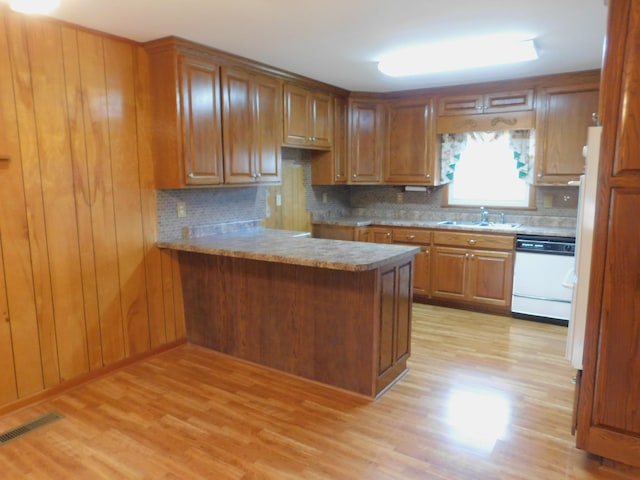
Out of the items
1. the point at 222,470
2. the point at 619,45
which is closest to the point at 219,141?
the point at 222,470

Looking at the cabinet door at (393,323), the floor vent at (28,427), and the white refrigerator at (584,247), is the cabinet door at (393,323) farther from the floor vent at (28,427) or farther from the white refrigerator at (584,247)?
the floor vent at (28,427)

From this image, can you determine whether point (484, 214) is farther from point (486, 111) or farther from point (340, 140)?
point (340, 140)

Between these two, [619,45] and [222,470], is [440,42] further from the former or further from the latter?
[222,470]

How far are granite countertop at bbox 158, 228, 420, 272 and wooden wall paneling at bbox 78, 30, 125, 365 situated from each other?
1.41ft

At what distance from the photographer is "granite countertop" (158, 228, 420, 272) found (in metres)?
2.50

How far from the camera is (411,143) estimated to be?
4.79 meters

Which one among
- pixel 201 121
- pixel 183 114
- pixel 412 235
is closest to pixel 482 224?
pixel 412 235

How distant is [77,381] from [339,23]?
2.82m

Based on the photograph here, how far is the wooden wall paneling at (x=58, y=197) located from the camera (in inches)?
102

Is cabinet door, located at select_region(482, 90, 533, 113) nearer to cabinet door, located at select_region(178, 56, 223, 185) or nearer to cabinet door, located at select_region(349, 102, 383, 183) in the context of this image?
cabinet door, located at select_region(349, 102, 383, 183)

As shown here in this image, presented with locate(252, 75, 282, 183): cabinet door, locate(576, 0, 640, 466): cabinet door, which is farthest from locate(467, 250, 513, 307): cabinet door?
locate(576, 0, 640, 466): cabinet door

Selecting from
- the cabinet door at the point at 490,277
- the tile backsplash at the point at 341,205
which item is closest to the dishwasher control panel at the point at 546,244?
the cabinet door at the point at 490,277

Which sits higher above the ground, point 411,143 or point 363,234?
point 411,143

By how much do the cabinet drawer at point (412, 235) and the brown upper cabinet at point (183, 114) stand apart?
2241 mm
